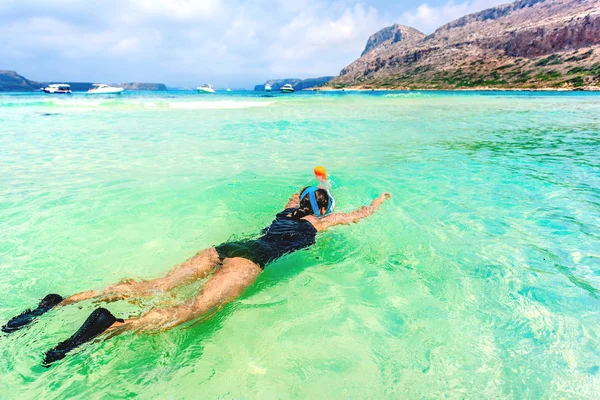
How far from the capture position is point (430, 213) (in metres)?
7.46

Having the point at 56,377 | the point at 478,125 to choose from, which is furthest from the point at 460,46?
the point at 56,377

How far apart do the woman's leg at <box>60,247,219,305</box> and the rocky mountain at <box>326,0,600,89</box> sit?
90891 millimetres

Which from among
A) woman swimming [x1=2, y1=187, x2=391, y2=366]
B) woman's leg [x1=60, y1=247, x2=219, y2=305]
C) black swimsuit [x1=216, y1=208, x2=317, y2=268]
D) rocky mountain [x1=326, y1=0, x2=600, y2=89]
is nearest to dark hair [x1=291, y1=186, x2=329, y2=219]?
woman swimming [x1=2, y1=187, x2=391, y2=366]

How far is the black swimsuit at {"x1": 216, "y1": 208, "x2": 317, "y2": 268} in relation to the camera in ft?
16.2

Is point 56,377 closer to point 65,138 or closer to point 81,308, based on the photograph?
point 81,308

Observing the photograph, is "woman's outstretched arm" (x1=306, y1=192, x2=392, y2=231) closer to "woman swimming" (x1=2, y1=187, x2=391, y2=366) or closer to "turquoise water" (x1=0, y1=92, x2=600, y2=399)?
"woman swimming" (x1=2, y1=187, x2=391, y2=366)

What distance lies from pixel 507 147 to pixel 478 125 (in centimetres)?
801

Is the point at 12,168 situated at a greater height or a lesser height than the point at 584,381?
greater

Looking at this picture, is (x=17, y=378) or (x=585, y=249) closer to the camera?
(x=17, y=378)

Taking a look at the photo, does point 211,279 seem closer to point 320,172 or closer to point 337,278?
point 337,278

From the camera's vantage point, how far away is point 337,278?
16.5 feet

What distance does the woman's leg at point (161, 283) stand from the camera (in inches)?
162

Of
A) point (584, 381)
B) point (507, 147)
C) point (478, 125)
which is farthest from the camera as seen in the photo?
point (478, 125)

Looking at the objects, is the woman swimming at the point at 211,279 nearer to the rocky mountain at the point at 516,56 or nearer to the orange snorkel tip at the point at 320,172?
the orange snorkel tip at the point at 320,172
